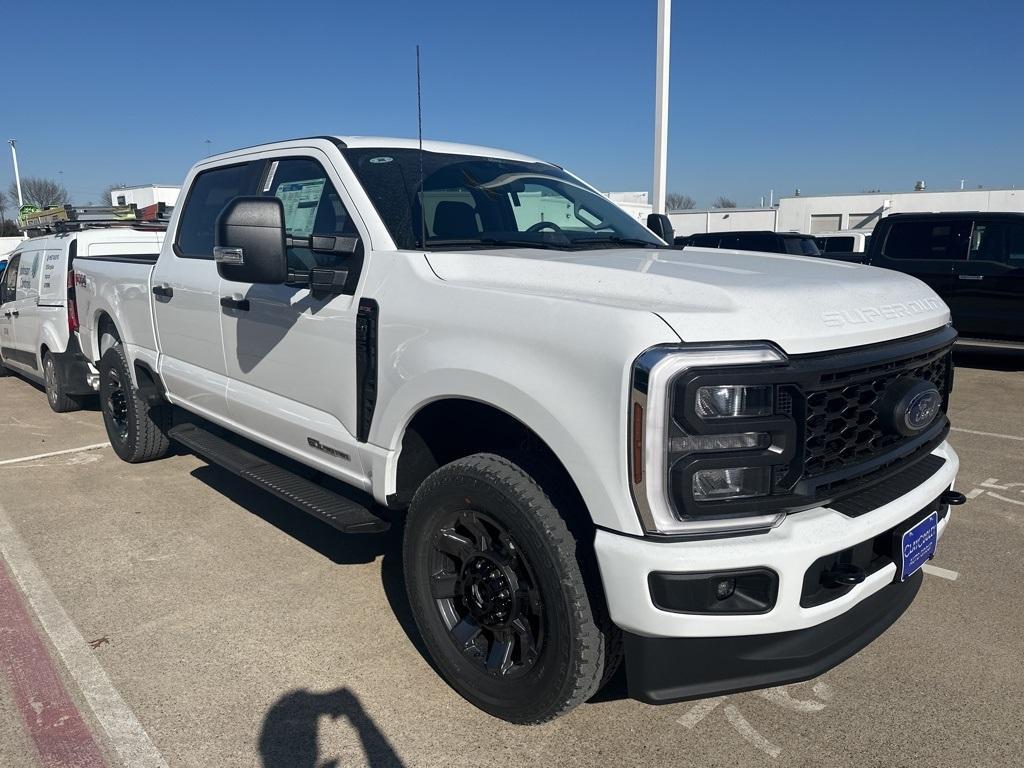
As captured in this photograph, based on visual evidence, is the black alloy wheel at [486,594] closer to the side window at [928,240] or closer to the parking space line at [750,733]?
the parking space line at [750,733]

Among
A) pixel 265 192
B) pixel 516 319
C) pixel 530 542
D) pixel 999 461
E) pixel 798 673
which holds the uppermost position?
pixel 265 192

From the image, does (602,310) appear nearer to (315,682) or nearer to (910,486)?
(910,486)

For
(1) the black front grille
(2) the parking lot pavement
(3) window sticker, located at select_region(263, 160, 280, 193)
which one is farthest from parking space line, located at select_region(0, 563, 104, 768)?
(1) the black front grille

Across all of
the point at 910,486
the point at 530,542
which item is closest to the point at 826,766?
the point at 910,486

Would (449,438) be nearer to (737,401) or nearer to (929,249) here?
(737,401)

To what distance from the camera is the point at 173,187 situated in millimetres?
16922

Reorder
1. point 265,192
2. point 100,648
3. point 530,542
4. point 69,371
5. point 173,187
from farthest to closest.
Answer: point 173,187, point 69,371, point 265,192, point 100,648, point 530,542

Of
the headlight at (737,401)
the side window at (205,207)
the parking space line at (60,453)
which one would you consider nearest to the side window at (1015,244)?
the side window at (205,207)

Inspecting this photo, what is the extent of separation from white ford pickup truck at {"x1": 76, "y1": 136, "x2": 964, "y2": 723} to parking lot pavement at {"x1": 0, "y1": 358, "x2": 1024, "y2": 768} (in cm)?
33

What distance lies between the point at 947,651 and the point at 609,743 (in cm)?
153

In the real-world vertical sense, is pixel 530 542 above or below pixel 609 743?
above

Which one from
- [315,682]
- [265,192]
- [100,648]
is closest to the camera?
[315,682]

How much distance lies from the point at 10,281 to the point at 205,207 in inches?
233

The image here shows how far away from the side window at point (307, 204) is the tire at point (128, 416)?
227 cm
